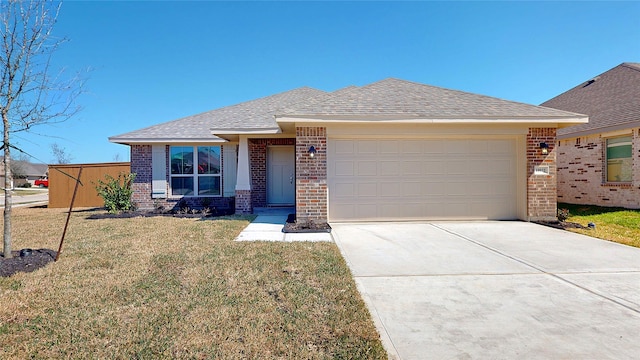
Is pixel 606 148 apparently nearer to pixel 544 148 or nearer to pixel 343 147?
pixel 544 148

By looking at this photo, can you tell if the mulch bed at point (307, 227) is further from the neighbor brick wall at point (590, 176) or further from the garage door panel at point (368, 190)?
the neighbor brick wall at point (590, 176)

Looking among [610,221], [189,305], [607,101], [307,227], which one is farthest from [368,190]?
[607,101]

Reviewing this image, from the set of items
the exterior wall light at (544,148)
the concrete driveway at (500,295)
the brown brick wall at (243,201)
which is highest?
the exterior wall light at (544,148)

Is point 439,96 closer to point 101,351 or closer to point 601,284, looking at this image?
point 601,284

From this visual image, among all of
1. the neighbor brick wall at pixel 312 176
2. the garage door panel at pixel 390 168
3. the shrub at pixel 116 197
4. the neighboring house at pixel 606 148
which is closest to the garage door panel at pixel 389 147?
the garage door panel at pixel 390 168

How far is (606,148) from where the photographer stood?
10.3 metres

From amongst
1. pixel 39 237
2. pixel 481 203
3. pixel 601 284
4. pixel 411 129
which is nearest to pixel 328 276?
pixel 601 284

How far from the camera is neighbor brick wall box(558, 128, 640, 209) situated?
936 cm

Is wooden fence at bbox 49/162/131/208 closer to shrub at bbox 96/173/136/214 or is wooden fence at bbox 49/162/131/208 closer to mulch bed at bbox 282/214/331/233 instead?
shrub at bbox 96/173/136/214

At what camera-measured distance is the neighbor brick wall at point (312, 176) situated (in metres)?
7.77

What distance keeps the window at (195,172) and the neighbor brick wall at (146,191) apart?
226 millimetres

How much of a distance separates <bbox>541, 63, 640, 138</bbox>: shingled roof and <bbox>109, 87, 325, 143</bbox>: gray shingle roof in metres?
10.3

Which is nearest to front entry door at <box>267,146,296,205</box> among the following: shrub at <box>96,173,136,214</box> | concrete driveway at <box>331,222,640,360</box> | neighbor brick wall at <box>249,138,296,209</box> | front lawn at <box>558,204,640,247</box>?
neighbor brick wall at <box>249,138,296,209</box>

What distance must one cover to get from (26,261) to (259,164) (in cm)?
712
